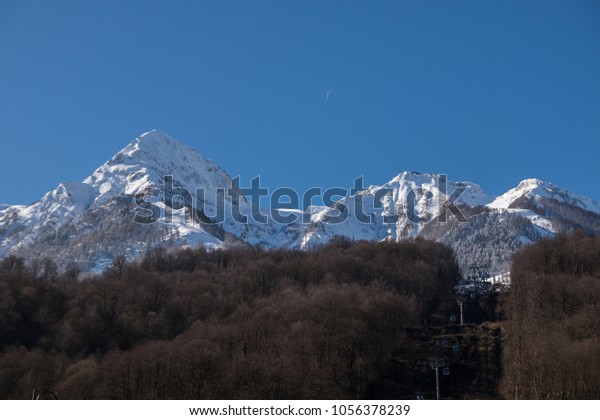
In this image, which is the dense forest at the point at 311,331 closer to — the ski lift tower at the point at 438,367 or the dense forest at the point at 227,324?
the dense forest at the point at 227,324

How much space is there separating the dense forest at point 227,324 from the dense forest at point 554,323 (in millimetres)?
14992

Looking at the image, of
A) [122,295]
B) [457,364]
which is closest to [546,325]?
[457,364]

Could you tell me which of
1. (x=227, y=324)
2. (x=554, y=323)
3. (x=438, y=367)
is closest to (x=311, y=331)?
(x=438, y=367)

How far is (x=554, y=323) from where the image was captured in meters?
80.0

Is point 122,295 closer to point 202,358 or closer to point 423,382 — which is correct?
point 202,358

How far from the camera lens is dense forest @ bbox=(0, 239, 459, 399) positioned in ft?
219

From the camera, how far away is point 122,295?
370 ft

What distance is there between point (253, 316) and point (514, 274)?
4834cm

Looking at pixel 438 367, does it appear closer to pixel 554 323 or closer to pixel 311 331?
pixel 311 331

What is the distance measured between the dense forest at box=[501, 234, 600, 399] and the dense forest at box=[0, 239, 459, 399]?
15.0 m

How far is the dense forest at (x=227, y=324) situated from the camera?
66.8m

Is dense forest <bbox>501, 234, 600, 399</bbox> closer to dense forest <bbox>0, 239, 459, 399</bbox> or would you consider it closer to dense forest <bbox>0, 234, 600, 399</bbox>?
dense forest <bbox>0, 234, 600, 399</bbox>

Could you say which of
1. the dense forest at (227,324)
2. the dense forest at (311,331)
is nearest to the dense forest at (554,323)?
the dense forest at (311,331)

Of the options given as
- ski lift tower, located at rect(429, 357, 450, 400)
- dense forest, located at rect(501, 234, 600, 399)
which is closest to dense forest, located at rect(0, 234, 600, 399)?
dense forest, located at rect(501, 234, 600, 399)
